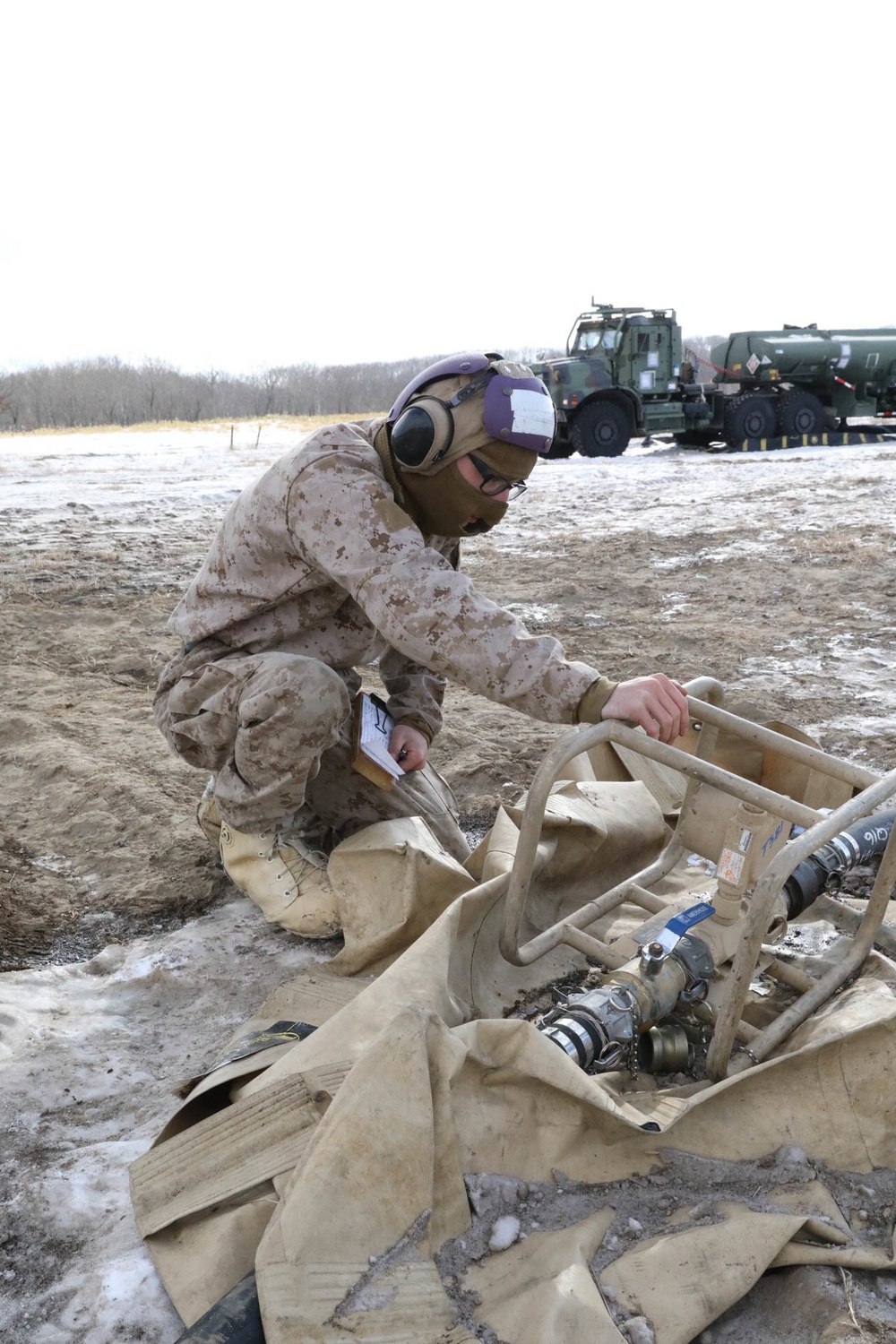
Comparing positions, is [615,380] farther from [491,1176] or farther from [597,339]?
[491,1176]

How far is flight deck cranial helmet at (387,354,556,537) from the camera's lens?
8.06 ft

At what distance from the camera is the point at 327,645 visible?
2.99 metres

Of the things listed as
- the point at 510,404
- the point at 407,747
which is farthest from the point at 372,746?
the point at 510,404

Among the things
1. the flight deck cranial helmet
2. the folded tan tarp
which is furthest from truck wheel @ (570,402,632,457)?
the folded tan tarp

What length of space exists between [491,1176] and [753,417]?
16295 millimetres

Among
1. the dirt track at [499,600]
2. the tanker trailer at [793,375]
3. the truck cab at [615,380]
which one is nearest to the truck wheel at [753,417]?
the tanker trailer at [793,375]

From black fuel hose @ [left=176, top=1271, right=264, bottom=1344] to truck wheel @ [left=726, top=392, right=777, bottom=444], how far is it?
16497 mm

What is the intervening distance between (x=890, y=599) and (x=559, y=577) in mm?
2003

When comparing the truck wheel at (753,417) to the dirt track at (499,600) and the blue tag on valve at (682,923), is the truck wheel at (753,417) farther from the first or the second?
the blue tag on valve at (682,923)

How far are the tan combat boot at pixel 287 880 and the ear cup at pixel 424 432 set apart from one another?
1109mm

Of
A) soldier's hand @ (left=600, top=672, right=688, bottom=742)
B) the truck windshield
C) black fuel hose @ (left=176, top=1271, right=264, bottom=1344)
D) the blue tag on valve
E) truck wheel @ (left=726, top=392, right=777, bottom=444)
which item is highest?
the truck windshield

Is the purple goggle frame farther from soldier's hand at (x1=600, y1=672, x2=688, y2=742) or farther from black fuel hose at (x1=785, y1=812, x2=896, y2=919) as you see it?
black fuel hose at (x1=785, y1=812, x2=896, y2=919)

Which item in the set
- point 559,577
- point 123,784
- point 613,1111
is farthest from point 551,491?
point 613,1111

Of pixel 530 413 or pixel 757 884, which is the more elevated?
pixel 530 413
